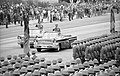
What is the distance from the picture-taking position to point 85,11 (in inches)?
2089

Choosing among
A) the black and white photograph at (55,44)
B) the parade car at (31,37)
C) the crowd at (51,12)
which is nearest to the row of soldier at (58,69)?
the black and white photograph at (55,44)

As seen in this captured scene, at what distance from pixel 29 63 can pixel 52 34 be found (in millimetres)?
10229

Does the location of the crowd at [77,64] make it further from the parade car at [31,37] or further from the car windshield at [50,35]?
the parade car at [31,37]

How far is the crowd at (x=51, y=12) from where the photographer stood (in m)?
37.2

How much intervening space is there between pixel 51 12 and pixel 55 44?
23.0 metres

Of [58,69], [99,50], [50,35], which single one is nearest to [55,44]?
[50,35]

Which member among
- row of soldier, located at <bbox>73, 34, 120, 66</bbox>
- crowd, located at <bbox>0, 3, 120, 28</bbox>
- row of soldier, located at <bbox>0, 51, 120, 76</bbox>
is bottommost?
crowd, located at <bbox>0, 3, 120, 28</bbox>

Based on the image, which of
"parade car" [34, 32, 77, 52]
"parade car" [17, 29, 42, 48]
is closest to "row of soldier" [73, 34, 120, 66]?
"parade car" [34, 32, 77, 52]

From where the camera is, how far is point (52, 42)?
22672mm

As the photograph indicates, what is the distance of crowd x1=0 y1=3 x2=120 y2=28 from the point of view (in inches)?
1464

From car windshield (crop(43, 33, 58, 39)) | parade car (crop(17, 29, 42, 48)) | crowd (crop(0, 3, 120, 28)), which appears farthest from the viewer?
crowd (crop(0, 3, 120, 28))

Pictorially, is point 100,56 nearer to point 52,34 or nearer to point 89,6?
point 52,34

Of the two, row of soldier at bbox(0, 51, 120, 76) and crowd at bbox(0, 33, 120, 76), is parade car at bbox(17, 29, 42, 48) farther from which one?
row of soldier at bbox(0, 51, 120, 76)

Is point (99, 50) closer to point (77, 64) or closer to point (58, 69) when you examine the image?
point (77, 64)
